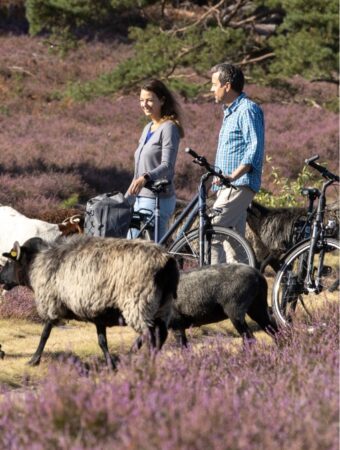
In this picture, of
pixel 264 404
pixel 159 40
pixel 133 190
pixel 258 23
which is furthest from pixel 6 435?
pixel 258 23

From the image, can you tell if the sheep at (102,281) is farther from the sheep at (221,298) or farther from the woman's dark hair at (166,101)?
the woman's dark hair at (166,101)

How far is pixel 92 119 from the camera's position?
85.8 feet

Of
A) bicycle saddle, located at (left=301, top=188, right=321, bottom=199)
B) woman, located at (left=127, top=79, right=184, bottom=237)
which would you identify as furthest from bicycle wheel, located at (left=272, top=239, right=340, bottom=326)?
woman, located at (left=127, top=79, right=184, bottom=237)

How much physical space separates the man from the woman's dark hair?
1.27ft

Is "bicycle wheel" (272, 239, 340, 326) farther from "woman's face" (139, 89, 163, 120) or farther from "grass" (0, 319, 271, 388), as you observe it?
"woman's face" (139, 89, 163, 120)

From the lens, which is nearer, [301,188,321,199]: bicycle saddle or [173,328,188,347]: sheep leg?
[173,328,188,347]: sheep leg

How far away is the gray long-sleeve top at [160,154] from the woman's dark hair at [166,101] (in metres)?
0.08

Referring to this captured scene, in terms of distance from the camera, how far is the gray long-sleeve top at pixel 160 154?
8117 millimetres

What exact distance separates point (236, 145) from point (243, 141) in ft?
0.23

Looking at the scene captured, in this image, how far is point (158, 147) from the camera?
8.23 metres

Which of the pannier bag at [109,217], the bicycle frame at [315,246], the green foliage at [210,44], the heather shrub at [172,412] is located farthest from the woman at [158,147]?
the green foliage at [210,44]

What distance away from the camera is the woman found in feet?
26.6

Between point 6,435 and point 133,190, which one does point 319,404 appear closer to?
point 6,435

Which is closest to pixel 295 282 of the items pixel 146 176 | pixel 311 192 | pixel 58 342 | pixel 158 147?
pixel 311 192
